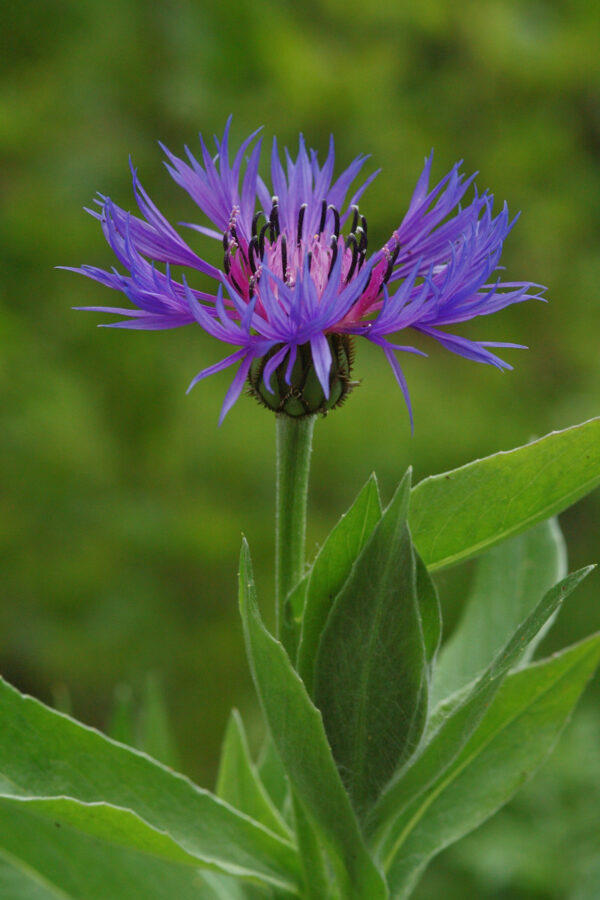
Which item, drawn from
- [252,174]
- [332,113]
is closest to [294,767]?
[252,174]

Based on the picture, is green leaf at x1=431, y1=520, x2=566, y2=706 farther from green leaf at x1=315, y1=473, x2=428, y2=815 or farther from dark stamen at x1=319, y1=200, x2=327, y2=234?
dark stamen at x1=319, y1=200, x2=327, y2=234

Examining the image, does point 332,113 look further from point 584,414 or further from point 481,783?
point 481,783

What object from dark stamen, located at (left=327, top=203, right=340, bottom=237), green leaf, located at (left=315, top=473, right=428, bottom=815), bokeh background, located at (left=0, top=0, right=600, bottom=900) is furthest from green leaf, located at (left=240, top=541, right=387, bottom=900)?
bokeh background, located at (left=0, top=0, right=600, bottom=900)

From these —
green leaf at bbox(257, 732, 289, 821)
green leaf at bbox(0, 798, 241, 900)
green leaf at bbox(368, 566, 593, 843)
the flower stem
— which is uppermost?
the flower stem

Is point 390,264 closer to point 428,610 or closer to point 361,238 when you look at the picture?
point 361,238

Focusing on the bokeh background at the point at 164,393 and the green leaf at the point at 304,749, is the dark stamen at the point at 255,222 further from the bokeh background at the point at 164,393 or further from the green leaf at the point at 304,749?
the bokeh background at the point at 164,393

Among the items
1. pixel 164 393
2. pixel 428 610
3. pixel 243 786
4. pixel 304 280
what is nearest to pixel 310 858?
pixel 243 786
